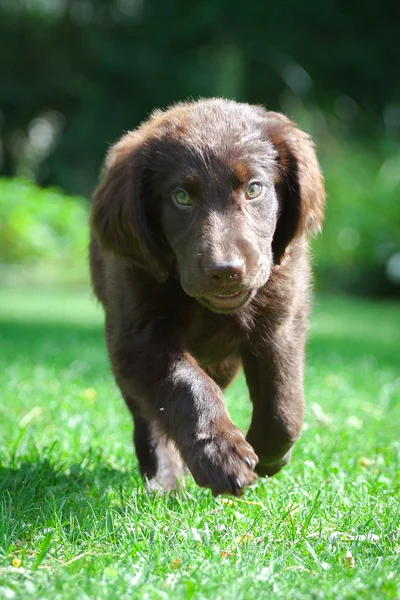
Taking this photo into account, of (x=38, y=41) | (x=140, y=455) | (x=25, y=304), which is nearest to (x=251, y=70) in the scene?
(x=38, y=41)

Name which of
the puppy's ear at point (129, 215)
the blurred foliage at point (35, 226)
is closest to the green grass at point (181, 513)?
the puppy's ear at point (129, 215)

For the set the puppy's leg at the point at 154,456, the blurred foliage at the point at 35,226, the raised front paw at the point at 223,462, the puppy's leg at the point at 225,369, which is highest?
the raised front paw at the point at 223,462

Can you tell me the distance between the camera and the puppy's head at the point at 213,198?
2.89m

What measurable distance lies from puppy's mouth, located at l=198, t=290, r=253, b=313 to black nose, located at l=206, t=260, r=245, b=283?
0.08 meters

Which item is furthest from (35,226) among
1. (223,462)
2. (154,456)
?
(223,462)

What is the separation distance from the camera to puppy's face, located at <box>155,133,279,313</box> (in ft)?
9.29

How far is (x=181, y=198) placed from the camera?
312 centimetres

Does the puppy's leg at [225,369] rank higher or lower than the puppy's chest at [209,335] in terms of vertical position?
lower

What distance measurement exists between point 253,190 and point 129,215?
46 cm

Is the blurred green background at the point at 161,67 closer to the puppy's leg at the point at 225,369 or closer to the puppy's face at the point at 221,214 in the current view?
the puppy's leg at the point at 225,369

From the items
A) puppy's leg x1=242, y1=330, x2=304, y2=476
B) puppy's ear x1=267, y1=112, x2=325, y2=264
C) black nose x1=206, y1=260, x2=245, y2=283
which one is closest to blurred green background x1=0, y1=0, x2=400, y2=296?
puppy's ear x1=267, y1=112, x2=325, y2=264

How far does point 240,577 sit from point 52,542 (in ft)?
2.03

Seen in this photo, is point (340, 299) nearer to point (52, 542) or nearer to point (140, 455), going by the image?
point (140, 455)

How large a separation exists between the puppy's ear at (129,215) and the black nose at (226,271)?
0.38 metres
